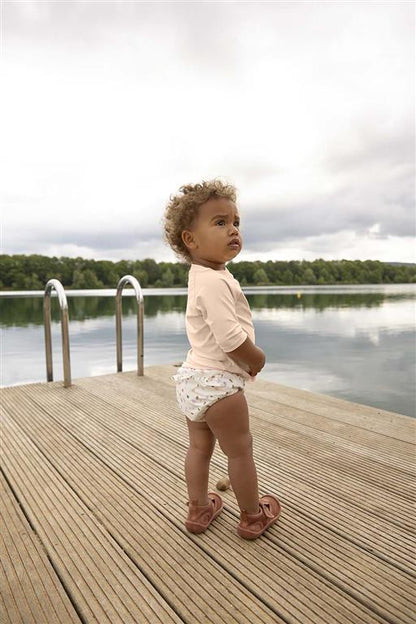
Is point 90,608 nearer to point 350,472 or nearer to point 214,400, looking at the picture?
point 214,400

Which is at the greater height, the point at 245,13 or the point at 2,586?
the point at 245,13

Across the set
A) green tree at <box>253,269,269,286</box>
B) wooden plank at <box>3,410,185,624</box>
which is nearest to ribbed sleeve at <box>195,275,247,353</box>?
wooden plank at <box>3,410,185,624</box>

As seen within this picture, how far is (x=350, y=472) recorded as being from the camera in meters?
2.19

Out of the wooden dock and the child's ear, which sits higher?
the child's ear

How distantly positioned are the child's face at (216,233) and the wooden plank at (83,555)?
1.09 metres

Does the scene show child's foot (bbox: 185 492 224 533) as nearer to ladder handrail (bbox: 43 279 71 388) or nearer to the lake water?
ladder handrail (bbox: 43 279 71 388)

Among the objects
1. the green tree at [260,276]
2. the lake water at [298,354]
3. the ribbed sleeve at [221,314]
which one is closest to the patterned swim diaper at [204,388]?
the ribbed sleeve at [221,314]

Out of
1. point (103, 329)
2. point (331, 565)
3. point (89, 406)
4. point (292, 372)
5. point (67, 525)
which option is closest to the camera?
point (331, 565)

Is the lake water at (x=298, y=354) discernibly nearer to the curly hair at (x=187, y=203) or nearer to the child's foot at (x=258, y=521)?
the child's foot at (x=258, y=521)

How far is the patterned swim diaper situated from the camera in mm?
1564

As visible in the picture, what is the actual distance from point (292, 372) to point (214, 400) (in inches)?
294

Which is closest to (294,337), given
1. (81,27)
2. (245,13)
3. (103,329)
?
(103,329)

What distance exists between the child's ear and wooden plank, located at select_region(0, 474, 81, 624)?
121 cm

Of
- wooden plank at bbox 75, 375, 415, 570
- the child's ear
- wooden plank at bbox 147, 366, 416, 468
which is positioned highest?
the child's ear
